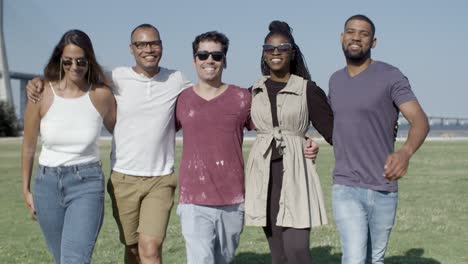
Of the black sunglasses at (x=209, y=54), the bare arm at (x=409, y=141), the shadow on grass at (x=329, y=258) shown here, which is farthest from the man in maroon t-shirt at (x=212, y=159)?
the shadow on grass at (x=329, y=258)

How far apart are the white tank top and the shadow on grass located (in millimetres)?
3152

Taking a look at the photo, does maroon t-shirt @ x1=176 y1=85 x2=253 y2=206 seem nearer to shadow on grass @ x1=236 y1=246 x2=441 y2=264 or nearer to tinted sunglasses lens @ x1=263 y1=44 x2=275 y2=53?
tinted sunglasses lens @ x1=263 y1=44 x2=275 y2=53

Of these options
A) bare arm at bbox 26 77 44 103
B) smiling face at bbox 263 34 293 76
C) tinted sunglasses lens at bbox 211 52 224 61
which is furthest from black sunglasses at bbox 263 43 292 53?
bare arm at bbox 26 77 44 103

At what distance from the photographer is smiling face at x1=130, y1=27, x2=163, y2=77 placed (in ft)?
17.1

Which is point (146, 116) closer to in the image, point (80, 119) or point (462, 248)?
point (80, 119)

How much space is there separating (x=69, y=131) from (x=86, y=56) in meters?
0.51

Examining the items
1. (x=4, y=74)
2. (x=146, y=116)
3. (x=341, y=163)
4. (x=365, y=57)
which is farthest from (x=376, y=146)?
(x=4, y=74)

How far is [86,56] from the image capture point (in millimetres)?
4629

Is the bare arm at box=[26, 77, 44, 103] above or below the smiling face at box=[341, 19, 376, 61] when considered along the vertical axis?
below

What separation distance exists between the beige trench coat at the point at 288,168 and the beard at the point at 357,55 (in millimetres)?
382

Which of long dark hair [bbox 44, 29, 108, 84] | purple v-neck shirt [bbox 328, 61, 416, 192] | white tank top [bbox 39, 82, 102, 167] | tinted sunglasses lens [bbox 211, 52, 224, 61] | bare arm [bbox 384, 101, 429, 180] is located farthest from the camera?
tinted sunglasses lens [bbox 211, 52, 224, 61]

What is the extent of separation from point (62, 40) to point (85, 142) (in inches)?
28.1

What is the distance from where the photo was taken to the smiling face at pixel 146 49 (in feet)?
17.1

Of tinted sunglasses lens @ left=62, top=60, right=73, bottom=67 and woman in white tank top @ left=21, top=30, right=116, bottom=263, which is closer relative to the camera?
woman in white tank top @ left=21, top=30, right=116, bottom=263
